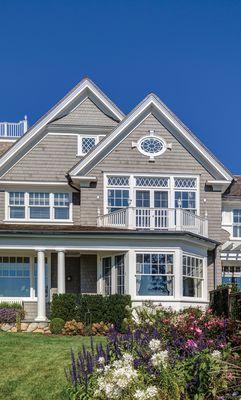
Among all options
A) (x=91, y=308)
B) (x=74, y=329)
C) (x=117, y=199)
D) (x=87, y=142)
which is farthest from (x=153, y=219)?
(x=74, y=329)

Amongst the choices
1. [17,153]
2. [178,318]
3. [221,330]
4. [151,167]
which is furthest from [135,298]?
[221,330]

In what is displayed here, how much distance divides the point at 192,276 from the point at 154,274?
188 cm

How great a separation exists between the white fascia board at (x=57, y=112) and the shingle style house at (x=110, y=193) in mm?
41

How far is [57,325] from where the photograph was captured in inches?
888

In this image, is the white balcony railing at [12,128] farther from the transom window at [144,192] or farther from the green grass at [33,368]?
the green grass at [33,368]

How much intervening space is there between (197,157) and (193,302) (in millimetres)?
5924

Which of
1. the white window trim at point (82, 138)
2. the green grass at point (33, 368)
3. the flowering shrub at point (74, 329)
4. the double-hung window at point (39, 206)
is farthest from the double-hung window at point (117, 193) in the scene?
the green grass at point (33, 368)

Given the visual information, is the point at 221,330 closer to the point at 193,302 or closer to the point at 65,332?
the point at 65,332

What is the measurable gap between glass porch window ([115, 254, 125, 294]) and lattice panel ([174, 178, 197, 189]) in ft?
13.7

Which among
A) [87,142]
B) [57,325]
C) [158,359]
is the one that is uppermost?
[87,142]

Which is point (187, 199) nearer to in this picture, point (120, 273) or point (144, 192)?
point (144, 192)

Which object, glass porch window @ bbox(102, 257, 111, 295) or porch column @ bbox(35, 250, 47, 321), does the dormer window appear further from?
porch column @ bbox(35, 250, 47, 321)

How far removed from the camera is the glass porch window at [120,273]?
25.4 metres

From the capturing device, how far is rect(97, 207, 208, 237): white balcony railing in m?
25.9
